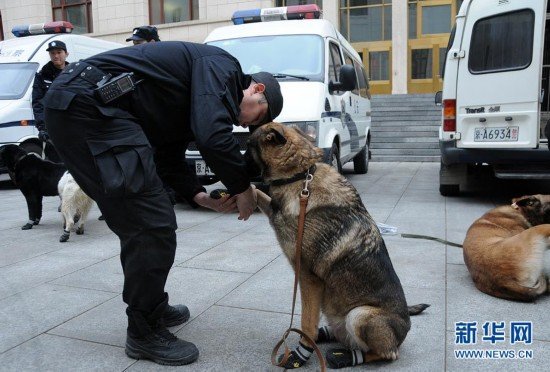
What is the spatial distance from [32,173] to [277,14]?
4.60 meters

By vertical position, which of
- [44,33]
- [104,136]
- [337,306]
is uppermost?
[44,33]

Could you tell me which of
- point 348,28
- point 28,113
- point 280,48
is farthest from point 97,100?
point 348,28

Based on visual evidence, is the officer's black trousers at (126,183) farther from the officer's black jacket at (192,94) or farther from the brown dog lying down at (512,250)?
the brown dog lying down at (512,250)

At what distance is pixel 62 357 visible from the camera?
2.63 m

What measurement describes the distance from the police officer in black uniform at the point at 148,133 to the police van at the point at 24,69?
287 inches

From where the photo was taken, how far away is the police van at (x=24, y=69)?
9.02 metres

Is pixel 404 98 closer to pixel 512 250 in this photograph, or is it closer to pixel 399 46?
pixel 399 46

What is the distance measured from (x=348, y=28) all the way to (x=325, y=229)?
17682mm

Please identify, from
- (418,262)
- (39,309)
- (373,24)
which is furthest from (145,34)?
(373,24)

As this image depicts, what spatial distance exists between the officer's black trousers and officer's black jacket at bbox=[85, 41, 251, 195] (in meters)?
0.16

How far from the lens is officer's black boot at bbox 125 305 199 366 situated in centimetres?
257

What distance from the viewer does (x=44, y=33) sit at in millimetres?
11508

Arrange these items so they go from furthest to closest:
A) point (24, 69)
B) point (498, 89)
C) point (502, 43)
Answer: point (24, 69), point (502, 43), point (498, 89)

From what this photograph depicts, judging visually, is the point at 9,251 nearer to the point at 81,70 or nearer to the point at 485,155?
the point at 81,70
